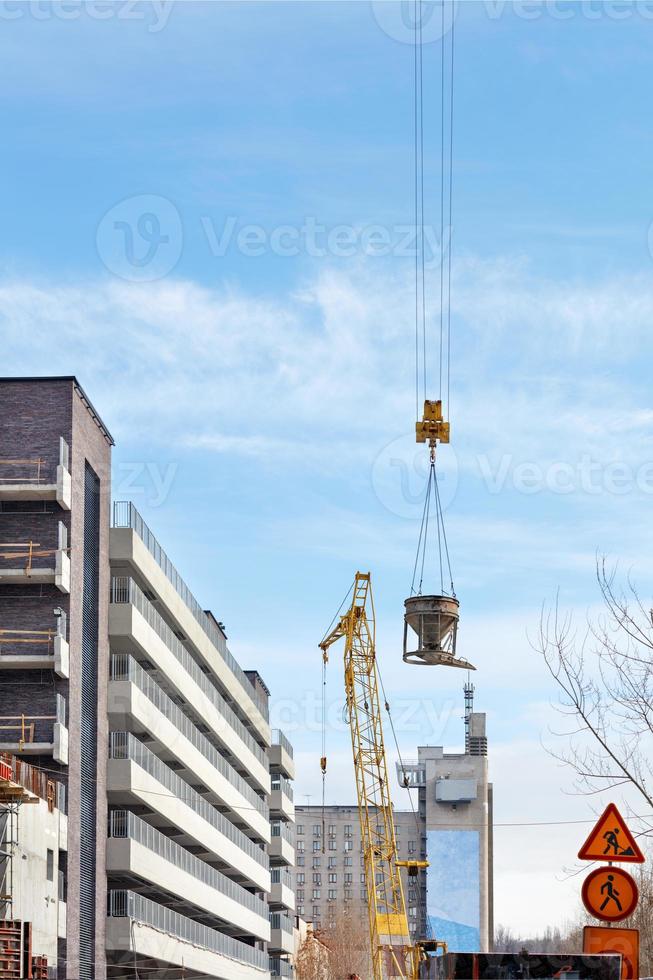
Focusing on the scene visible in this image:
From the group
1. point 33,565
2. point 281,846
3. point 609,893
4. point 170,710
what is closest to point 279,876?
point 281,846

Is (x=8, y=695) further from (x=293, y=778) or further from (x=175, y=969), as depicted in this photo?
(x=293, y=778)

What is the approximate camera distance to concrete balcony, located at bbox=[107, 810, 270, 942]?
62.2m

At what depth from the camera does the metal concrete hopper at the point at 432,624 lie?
29891 mm

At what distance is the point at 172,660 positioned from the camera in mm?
71438

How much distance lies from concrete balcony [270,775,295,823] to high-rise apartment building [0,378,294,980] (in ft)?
115

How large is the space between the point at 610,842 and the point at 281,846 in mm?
103643

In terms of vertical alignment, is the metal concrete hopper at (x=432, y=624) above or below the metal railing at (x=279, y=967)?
above

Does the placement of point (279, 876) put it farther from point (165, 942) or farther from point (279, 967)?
point (165, 942)

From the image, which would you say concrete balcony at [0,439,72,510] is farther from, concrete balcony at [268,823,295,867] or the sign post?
concrete balcony at [268,823,295,867]

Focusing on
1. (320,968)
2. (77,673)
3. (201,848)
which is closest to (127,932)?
(77,673)

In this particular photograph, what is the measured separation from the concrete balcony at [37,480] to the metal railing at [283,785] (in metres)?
64.5

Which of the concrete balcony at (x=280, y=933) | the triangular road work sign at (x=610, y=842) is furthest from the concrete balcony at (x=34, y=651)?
the concrete balcony at (x=280, y=933)

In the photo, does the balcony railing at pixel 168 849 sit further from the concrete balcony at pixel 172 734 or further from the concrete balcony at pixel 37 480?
the concrete balcony at pixel 37 480

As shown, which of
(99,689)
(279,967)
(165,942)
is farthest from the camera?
A: (279,967)
